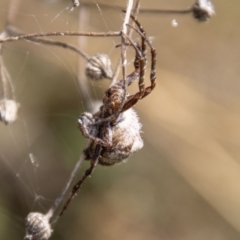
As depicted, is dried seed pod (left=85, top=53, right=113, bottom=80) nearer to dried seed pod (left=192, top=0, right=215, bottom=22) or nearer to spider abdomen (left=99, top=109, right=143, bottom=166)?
spider abdomen (left=99, top=109, right=143, bottom=166)

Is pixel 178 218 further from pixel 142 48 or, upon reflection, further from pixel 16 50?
pixel 142 48

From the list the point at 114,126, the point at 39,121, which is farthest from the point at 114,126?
the point at 39,121

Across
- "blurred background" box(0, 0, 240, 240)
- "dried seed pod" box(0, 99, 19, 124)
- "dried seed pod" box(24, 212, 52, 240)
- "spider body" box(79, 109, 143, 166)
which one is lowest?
"blurred background" box(0, 0, 240, 240)

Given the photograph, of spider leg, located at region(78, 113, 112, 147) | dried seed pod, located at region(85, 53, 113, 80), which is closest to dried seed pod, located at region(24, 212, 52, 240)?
spider leg, located at region(78, 113, 112, 147)

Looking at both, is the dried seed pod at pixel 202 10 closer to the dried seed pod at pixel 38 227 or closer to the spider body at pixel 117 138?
the spider body at pixel 117 138

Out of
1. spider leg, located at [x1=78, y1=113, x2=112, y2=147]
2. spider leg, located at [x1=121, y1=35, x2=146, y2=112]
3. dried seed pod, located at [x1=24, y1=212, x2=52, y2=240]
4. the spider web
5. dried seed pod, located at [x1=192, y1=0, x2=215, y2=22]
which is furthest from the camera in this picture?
the spider web

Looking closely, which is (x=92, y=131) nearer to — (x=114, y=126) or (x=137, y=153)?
(x=114, y=126)
